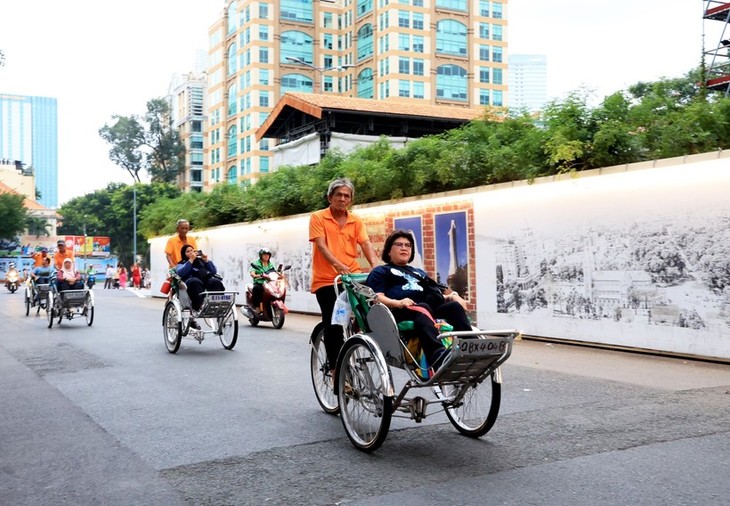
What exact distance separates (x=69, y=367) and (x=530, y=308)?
754 cm

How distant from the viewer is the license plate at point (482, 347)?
183 inches

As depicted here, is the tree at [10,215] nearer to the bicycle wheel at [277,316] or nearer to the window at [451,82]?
the window at [451,82]

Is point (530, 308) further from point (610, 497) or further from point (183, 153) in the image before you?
point (183, 153)

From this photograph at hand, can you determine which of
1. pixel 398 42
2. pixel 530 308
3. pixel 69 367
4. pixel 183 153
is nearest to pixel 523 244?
pixel 530 308

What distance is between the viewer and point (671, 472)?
4473 millimetres

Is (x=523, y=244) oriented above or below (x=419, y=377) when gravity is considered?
above

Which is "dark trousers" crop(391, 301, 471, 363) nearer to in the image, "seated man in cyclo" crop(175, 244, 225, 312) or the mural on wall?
the mural on wall

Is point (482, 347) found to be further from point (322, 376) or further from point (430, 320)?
point (322, 376)

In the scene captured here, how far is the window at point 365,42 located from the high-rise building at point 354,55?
0.11 meters

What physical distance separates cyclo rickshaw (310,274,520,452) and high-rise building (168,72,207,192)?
94622 mm

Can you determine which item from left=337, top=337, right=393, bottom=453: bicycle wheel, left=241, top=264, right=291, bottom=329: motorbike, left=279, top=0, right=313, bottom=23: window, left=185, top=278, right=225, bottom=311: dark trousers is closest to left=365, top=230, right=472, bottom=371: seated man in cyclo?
left=337, top=337, right=393, bottom=453: bicycle wheel

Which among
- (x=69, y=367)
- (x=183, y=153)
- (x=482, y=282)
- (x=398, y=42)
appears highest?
(x=398, y=42)

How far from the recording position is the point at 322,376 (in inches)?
260

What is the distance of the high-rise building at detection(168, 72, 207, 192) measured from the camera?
99.9 metres
